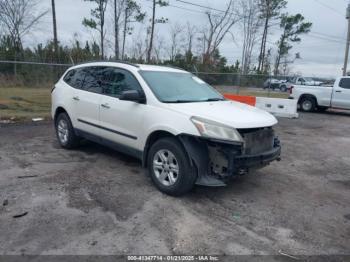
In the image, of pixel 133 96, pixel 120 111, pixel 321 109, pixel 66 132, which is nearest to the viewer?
pixel 133 96

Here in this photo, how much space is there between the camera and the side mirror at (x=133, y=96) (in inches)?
193

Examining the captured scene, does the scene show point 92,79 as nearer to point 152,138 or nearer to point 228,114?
point 152,138

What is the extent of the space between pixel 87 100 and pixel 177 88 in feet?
5.67

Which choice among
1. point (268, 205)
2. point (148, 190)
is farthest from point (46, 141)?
point (268, 205)

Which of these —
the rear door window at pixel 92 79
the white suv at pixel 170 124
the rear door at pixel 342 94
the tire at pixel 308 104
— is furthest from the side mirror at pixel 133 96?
the tire at pixel 308 104

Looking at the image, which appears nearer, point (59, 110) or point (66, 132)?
point (66, 132)

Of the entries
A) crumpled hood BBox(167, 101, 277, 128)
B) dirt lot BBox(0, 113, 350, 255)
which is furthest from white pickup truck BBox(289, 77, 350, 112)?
crumpled hood BBox(167, 101, 277, 128)

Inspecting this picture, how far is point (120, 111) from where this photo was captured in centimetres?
533

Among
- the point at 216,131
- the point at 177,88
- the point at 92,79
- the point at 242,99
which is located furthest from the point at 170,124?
the point at 242,99

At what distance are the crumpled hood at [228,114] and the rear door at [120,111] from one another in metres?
0.66

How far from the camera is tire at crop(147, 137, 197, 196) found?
4367 mm

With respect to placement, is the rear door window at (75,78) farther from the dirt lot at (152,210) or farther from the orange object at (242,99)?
the orange object at (242,99)

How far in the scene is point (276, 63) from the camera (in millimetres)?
51844

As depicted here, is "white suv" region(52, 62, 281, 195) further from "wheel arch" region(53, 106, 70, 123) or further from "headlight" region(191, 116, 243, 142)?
"wheel arch" region(53, 106, 70, 123)
